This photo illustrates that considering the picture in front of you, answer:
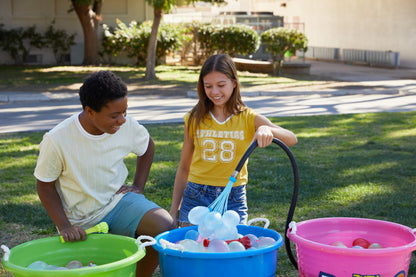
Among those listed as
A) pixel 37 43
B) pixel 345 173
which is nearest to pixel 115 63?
pixel 37 43

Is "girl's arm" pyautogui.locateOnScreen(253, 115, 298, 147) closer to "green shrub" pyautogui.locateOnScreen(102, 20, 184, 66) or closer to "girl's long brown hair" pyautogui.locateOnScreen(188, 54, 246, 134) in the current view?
"girl's long brown hair" pyautogui.locateOnScreen(188, 54, 246, 134)

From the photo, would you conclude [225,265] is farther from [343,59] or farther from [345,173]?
[343,59]

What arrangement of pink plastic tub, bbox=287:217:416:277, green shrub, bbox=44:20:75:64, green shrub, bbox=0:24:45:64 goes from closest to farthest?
pink plastic tub, bbox=287:217:416:277 → green shrub, bbox=0:24:45:64 → green shrub, bbox=44:20:75:64

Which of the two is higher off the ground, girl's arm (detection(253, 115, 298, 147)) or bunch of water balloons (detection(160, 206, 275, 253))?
girl's arm (detection(253, 115, 298, 147))

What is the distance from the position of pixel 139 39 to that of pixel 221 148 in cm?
1572

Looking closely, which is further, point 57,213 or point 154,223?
point 154,223

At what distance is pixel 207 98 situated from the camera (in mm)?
3582

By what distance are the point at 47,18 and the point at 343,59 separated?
12.9m

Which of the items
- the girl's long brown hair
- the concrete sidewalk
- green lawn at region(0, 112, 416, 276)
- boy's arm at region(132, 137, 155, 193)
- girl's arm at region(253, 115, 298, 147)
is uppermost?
the girl's long brown hair

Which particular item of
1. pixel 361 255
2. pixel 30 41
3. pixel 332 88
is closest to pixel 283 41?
pixel 332 88

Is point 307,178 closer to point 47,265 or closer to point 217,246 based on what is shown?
point 217,246

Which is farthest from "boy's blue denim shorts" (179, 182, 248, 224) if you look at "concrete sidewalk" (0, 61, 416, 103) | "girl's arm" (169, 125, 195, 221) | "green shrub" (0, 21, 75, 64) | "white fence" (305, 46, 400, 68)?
"white fence" (305, 46, 400, 68)

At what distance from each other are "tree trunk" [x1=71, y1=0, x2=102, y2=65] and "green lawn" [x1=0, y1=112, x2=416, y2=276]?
36.0 feet

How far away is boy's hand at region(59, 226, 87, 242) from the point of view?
272cm
